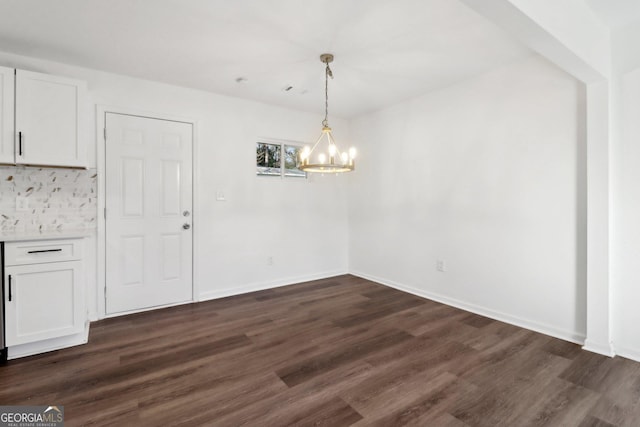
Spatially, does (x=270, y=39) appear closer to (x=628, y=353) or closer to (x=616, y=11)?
(x=616, y=11)

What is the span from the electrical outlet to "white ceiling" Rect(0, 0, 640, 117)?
136 cm

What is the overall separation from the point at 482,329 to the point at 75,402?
3264 mm

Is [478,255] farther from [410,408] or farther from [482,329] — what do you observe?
[410,408]

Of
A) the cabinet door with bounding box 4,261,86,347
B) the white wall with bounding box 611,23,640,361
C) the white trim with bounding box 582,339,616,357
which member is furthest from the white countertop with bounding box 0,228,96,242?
the white wall with bounding box 611,23,640,361

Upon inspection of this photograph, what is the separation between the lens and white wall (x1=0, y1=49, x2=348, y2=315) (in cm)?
350

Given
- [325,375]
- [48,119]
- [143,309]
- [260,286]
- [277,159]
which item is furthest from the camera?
[277,159]

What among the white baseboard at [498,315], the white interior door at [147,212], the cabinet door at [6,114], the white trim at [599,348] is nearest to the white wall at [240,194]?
the white interior door at [147,212]

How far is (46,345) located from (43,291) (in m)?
0.46

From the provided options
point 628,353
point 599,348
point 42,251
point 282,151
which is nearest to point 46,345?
point 42,251

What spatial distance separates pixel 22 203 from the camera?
289cm

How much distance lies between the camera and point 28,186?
9.55ft

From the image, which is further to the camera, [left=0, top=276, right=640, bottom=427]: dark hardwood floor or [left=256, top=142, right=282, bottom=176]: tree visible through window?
[left=256, top=142, right=282, bottom=176]: tree visible through window

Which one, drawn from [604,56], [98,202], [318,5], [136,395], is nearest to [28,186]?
[98,202]

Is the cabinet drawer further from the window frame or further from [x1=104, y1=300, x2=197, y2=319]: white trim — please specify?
the window frame
